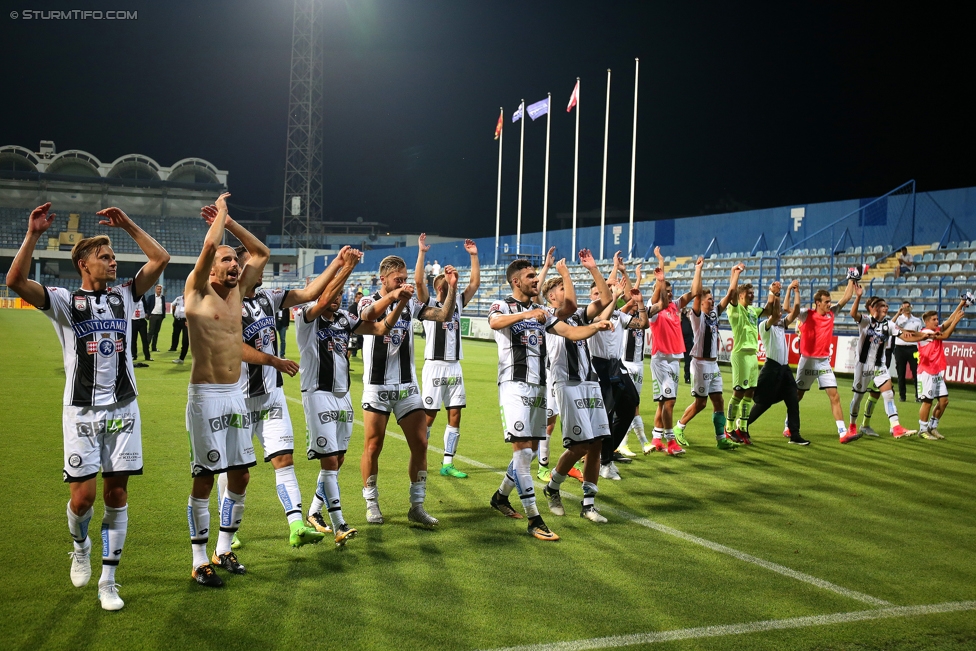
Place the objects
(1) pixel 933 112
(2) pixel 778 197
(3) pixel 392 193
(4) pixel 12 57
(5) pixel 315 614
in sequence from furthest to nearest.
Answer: (3) pixel 392 193 < (4) pixel 12 57 < (2) pixel 778 197 < (1) pixel 933 112 < (5) pixel 315 614

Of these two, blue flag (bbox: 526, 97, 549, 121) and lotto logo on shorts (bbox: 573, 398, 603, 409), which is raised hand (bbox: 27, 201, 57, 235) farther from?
blue flag (bbox: 526, 97, 549, 121)

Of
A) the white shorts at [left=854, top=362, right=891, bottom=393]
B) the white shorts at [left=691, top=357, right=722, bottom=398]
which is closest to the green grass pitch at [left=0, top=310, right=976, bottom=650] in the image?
the white shorts at [left=691, top=357, right=722, bottom=398]

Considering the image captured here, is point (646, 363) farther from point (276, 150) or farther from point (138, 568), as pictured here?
point (276, 150)

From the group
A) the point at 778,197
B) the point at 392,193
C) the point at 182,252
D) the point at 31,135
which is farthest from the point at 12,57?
the point at 778,197

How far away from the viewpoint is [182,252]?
2913 inches

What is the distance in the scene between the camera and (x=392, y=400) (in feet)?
22.0

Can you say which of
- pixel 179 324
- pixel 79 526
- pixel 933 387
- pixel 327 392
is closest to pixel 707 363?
pixel 933 387

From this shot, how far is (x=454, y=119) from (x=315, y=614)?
71603mm

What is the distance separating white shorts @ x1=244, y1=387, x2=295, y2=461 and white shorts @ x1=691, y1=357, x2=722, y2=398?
673cm

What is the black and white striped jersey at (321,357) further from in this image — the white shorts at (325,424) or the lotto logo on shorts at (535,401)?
the lotto logo on shorts at (535,401)

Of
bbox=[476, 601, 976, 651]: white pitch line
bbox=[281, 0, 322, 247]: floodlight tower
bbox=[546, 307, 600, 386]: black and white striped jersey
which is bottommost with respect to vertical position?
bbox=[476, 601, 976, 651]: white pitch line

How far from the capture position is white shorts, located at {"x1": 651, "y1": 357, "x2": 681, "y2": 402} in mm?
10641

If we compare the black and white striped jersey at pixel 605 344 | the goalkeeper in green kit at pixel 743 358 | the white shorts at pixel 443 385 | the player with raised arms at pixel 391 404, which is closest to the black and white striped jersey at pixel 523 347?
the player with raised arms at pixel 391 404

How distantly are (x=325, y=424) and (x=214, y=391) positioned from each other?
1229 millimetres
